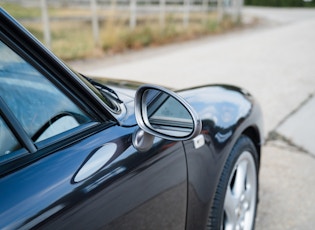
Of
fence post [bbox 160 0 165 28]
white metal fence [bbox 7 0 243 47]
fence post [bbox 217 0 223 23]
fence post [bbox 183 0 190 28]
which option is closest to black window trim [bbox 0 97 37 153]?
white metal fence [bbox 7 0 243 47]

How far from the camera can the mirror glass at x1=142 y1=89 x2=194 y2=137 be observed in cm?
169

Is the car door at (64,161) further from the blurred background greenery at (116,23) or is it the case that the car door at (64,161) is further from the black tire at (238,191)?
the blurred background greenery at (116,23)

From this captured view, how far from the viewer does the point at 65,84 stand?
5.08 ft

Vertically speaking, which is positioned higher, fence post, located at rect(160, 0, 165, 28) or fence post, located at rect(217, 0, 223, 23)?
fence post, located at rect(160, 0, 165, 28)

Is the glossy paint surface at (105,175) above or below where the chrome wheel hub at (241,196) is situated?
above

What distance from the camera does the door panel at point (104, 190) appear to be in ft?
4.16

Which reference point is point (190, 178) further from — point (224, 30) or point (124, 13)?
point (224, 30)

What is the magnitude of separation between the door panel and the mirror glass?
0.11m

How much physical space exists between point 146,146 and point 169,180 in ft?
0.78

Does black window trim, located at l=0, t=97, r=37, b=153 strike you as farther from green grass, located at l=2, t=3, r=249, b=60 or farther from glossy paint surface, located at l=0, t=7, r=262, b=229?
green grass, located at l=2, t=3, r=249, b=60

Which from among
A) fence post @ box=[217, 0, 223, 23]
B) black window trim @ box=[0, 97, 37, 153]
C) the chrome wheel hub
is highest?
black window trim @ box=[0, 97, 37, 153]

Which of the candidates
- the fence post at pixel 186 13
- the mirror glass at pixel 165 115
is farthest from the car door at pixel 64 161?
the fence post at pixel 186 13

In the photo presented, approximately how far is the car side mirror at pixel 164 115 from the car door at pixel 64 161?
0.35 feet

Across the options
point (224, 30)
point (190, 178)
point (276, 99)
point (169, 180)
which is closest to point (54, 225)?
point (169, 180)
